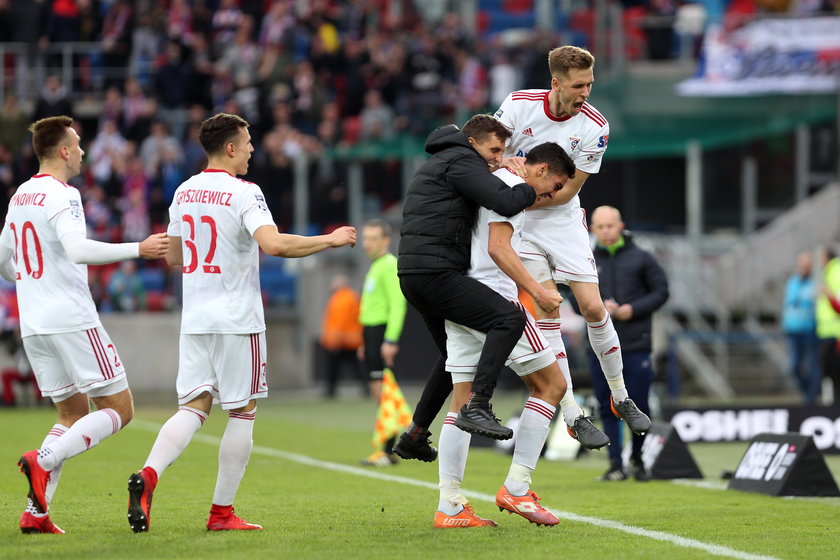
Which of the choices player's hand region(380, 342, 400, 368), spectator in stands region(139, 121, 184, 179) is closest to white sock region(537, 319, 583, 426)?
player's hand region(380, 342, 400, 368)

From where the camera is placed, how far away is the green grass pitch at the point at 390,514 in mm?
7152

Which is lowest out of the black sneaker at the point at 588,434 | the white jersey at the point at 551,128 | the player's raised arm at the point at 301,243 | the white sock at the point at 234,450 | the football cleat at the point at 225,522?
the football cleat at the point at 225,522

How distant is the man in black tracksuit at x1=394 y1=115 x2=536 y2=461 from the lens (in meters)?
7.63

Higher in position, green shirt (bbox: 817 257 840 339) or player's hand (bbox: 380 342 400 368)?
player's hand (bbox: 380 342 400 368)

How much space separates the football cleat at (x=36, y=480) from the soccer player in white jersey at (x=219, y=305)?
585 millimetres

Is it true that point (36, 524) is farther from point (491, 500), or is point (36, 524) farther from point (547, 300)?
point (491, 500)

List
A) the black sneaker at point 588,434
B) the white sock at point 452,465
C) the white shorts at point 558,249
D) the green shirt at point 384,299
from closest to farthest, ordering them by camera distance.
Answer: the white sock at point 452,465 < the black sneaker at point 588,434 < the white shorts at point 558,249 < the green shirt at point 384,299

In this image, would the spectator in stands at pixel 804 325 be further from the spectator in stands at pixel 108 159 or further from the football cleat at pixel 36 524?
the football cleat at pixel 36 524

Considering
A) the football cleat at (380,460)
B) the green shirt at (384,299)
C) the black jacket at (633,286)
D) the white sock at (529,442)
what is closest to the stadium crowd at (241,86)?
the green shirt at (384,299)

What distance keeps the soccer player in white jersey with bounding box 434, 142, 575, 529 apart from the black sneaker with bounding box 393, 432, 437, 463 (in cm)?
19

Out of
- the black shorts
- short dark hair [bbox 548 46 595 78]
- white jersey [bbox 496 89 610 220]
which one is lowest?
the black shorts

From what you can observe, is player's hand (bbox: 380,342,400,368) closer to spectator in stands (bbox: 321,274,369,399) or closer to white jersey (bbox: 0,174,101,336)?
white jersey (bbox: 0,174,101,336)

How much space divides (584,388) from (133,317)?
11.4 meters

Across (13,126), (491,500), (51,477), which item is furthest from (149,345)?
(51,477)
